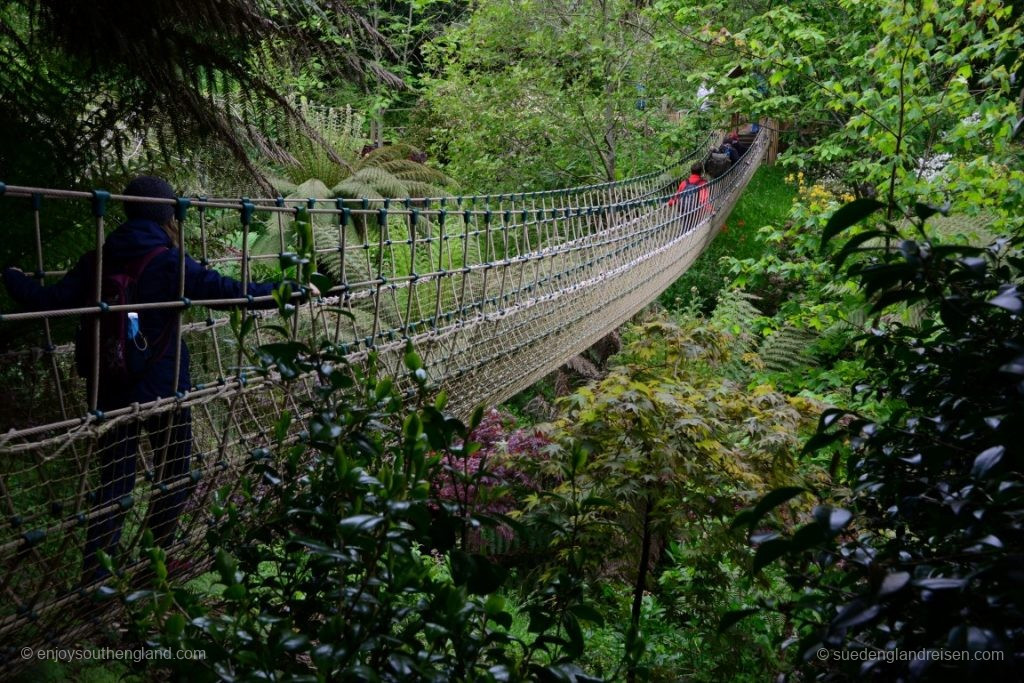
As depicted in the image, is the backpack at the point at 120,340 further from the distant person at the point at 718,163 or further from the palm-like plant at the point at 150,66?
the distant person at the point at 718,163

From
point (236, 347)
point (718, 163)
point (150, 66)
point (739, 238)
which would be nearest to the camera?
point (150, 66)

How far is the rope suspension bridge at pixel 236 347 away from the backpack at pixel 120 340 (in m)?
0.04

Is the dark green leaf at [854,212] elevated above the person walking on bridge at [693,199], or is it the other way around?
the dark green leaf at [854,212]

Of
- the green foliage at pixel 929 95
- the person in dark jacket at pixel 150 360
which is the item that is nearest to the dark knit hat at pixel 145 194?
the person in dark jacket at pixel 150 360

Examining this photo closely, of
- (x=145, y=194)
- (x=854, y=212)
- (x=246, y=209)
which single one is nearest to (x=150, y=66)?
(x=145, y=194)

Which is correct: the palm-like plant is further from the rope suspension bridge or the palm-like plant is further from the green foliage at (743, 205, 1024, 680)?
the green foliage at (743, 205, 1024, 680)

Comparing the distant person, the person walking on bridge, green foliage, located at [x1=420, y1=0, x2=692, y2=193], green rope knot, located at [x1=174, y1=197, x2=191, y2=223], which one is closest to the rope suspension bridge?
green rope knot, located at [x1=174, y1=197, x2=191, y2=223]

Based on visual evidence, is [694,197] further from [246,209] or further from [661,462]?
[246,209]

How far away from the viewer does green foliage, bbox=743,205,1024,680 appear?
22.5 inches

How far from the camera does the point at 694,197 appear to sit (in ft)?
21.5

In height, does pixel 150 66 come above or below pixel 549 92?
below

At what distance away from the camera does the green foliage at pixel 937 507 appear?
571mm

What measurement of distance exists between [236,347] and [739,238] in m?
7.80

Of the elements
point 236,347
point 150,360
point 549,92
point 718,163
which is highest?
point 549,92
